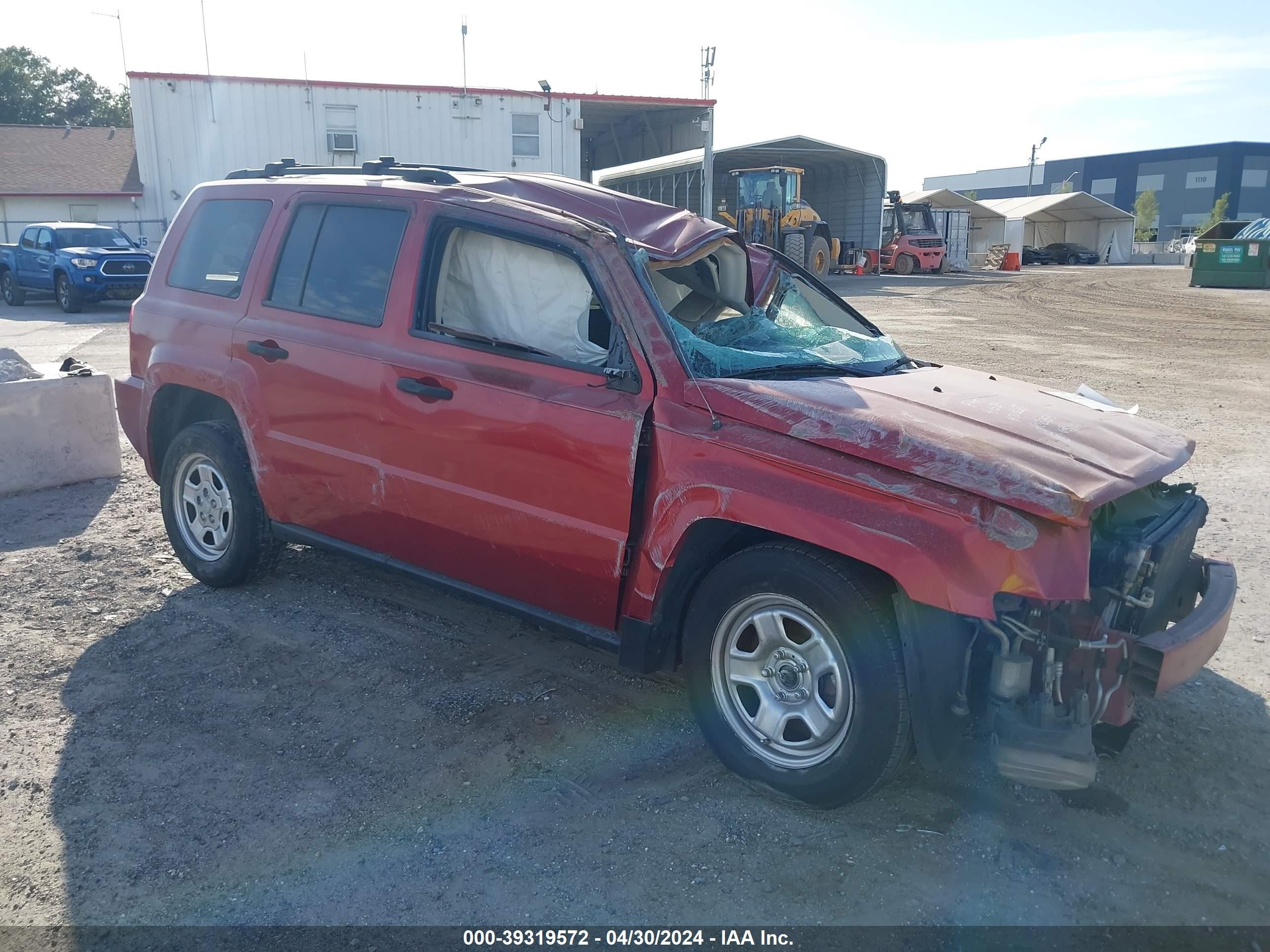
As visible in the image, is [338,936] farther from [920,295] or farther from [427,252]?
[920,295]

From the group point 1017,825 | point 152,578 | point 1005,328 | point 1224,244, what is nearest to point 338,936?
point 1017,825

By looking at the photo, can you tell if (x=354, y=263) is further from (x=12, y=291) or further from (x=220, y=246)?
(x=12, y=291)

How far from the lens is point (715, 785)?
3498 millimetres

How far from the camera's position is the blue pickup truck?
20.2 m

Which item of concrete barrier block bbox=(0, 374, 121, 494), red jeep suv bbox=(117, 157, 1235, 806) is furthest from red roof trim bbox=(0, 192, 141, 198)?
red jeep suv bbox=(117, 157, 1235, 806)

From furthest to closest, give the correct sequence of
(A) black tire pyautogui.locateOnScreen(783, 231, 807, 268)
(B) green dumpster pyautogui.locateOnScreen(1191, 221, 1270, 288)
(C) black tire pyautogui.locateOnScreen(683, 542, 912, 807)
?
(A) black tire pyautogui.locateOnScreen(783, 231, 807, 268)
(B) green dumpster pyautogui.locateOnScreen(1191, 221, 1270, 288)
(C) black tire pyautogui.locateOnScreen(683, 542, 912, 807)

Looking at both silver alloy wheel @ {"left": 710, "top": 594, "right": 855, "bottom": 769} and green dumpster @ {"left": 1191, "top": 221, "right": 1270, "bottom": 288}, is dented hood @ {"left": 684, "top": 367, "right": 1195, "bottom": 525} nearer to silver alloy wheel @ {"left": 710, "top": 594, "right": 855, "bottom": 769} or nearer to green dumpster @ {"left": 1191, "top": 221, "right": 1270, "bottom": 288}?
silver alloy wheel @ {"left": 710, "top": 594, "right": 855, "bottom": 769}

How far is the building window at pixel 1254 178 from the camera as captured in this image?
8388 centimetres

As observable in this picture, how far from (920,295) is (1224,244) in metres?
9.91

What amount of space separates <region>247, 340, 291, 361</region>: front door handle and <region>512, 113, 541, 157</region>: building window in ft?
86.2

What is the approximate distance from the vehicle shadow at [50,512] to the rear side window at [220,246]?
1.98 m

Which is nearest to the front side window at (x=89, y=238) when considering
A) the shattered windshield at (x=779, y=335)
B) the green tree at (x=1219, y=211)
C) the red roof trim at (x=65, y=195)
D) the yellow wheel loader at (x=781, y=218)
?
the red roof trim at (x=65, y=195)

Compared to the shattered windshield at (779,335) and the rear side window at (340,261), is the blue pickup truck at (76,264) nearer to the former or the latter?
the rear side window at (340,261)

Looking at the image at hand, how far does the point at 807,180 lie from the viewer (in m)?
45.4
